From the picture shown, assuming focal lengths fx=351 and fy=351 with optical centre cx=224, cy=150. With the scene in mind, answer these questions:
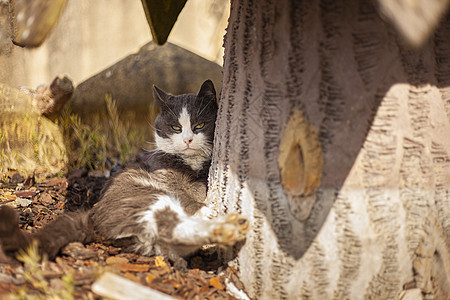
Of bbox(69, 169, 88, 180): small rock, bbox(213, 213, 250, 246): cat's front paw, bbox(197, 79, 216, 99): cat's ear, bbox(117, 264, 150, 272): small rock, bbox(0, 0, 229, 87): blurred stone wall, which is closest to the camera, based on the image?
bbox(213, 213, 250, 246): cat's front paw

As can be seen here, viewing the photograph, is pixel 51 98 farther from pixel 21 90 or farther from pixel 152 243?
pixel 152 243

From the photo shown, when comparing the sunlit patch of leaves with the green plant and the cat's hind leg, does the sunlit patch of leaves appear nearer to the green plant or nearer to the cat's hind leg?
the cat's hind leg

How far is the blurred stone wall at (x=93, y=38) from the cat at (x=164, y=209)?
6.38 feet

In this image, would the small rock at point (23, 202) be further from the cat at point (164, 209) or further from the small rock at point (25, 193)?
the cat at point (164, 209)

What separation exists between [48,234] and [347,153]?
1504 millimetres

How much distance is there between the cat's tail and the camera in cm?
160

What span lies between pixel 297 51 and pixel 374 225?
811 mm

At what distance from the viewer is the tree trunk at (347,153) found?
1.45 m

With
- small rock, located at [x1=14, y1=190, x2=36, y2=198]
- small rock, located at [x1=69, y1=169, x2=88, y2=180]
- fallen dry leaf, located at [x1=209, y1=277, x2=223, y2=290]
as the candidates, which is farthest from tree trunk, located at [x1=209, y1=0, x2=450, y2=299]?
small rock, located at [x1=69, y1=169, x2=88, y2=180]

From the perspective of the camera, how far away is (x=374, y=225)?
150 centimetres

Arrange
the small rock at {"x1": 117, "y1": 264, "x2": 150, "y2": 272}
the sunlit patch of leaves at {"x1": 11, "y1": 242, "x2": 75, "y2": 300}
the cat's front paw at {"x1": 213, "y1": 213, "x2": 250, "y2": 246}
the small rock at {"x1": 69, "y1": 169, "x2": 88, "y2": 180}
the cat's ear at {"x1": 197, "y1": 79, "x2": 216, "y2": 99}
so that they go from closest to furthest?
the sunlit patch of leaves at {"x1": 11, "y1": 242, "x2": 75, "y2": 300} < the cat's front paw at {"x1": 213, "y1": 213, "x2": 250, "y2": 246} < the small rock at {"x1": 117, "y1": 264, "x2": 150, "y2": 272} < the cat's ear at {"x1": 197, "y1": 79, "x2": 216, "y2": 99} < the small rock at {"x1": 69, "y1": 169, "x2": 88, "y2": 180}

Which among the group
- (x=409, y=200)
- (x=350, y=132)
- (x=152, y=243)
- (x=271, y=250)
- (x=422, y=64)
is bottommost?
(x=152, y=243)

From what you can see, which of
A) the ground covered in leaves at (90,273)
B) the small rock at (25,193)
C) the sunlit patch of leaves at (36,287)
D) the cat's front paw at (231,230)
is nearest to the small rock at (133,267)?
the ground covered in leaves at (90,273)

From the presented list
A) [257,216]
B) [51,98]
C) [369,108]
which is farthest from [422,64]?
[51,98]
